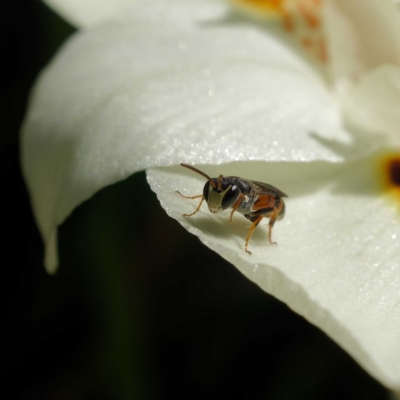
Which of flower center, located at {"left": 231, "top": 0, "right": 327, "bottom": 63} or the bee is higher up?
flower center, located at {"left": 231, "top": 0, "right": 327, "bottom": 63}

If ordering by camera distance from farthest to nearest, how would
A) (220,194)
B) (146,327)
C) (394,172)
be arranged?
(146,327) → (394,172) → (220,194)

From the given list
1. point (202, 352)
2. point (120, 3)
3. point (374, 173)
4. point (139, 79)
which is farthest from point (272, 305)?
point (120, 3)

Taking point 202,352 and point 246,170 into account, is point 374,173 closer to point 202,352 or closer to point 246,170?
point 246,170

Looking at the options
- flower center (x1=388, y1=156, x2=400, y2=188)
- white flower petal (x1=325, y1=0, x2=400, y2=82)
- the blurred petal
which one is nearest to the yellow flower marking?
flower center (x1=388, y1=156, x2=400, y2=188)

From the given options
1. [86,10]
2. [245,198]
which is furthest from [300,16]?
[245,198]

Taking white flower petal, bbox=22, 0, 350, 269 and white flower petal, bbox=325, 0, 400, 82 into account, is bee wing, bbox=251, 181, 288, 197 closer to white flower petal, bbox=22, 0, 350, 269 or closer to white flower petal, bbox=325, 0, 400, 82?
white flower petal, bbox=22, 0, 350, 269

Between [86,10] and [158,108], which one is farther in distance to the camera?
[86,10]

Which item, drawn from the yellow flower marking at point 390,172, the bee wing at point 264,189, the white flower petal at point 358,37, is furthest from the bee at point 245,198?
the white flower petal at point 358,37

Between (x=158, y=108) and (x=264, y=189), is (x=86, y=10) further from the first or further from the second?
(x=264, y=189)
